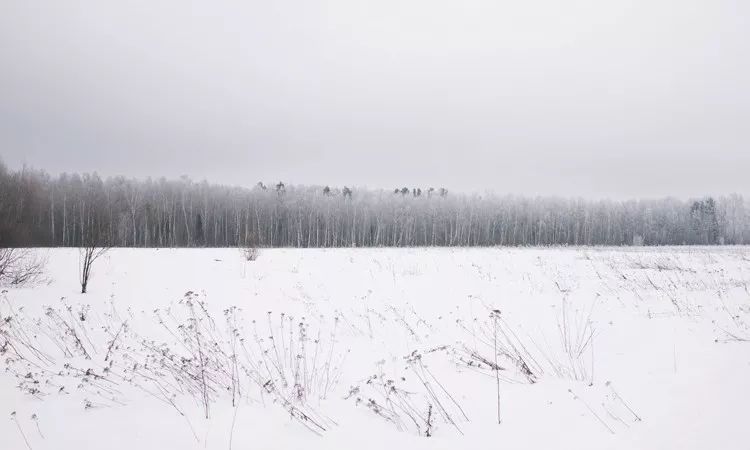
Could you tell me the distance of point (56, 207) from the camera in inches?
1799

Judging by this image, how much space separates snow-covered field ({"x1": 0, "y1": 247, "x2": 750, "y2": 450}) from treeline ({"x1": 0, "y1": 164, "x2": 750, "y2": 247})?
120ft

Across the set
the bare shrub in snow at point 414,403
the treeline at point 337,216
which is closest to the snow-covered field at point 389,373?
the bare shrub in snow at point 414,403

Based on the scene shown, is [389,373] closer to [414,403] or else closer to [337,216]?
[414,403]

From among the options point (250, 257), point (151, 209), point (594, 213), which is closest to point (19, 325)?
point (250, 257)

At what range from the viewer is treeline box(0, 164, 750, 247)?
4616 cm

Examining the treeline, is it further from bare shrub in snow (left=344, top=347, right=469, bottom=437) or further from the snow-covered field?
bare shrub in snow (left=344, top=347, right=469, bottom=437)

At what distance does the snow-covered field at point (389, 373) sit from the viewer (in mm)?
3709

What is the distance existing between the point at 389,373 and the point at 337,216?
52877 millimetres

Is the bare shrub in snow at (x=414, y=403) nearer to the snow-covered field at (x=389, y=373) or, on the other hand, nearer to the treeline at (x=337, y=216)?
the snow-covered field at (x=389, y=373)

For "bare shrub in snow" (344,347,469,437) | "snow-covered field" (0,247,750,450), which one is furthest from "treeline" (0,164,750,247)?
"bare shrub in snow" (344,347,469,437)

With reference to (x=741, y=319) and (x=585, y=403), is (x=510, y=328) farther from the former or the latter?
(x=741, y=319)

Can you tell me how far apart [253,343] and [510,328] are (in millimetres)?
4645

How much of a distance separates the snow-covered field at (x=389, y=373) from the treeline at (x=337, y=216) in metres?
36.6

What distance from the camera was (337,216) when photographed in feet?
190
